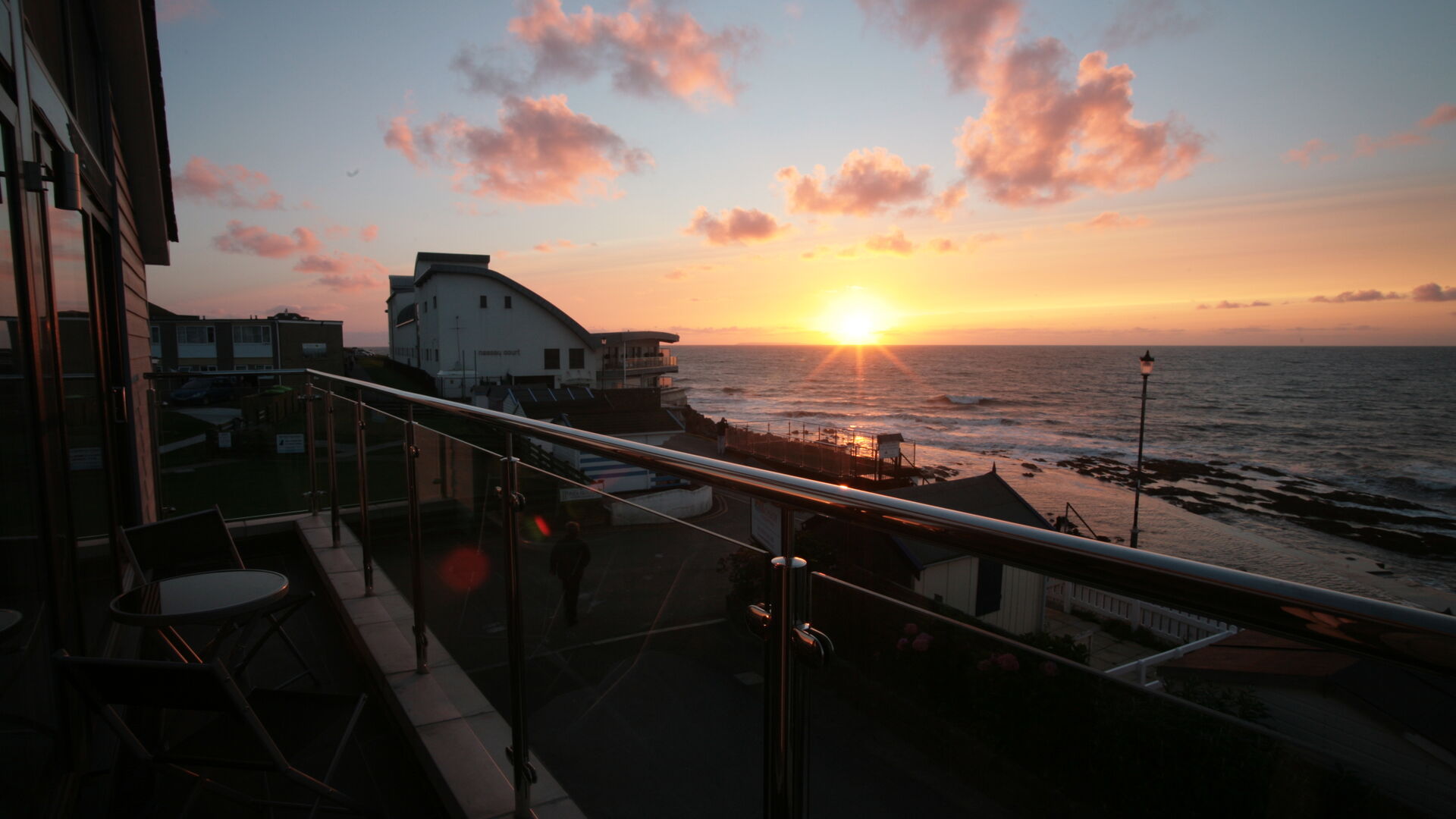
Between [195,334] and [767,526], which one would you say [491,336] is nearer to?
[195,334]

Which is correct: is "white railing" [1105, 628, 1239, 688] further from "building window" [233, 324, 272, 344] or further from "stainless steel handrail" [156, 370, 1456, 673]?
"building window" [233, 324, 272, 344]

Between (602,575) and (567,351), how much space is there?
4116cm

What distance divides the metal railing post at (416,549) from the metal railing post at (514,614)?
0.79 m

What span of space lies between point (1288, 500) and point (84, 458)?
3803cm

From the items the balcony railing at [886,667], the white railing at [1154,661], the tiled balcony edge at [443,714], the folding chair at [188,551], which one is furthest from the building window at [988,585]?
the folding chair at [188,551]

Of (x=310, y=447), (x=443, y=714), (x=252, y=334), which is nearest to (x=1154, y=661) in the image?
(x=443, y=714)

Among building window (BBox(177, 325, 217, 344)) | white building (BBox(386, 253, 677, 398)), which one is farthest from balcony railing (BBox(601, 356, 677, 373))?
building window (BBox(177, 325, 217, 344))

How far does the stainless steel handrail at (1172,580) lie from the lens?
0.47 m

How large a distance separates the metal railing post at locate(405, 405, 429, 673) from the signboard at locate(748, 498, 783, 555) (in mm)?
2005

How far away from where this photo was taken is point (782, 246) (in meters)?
60.6

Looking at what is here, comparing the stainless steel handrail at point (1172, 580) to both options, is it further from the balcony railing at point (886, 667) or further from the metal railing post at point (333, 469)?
the metal railing post at point (333, 469)

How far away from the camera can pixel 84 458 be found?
9.10 ft

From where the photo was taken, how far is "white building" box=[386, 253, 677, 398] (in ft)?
123

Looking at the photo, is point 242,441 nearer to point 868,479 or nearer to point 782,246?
point 868,479
